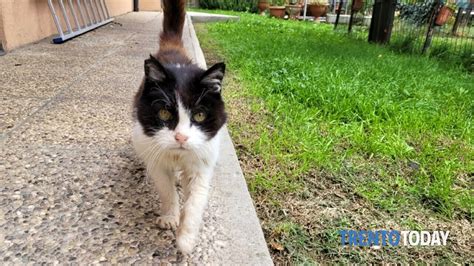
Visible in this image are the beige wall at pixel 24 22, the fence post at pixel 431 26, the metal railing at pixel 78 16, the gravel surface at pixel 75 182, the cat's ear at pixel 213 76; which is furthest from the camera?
the fence post at pixel 431 26

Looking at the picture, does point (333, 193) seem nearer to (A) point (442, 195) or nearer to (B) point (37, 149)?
(A) point (442, 195)

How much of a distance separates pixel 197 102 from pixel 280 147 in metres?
1.34

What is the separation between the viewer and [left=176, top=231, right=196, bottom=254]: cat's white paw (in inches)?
55.7

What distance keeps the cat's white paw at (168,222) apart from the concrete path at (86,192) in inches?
1.1

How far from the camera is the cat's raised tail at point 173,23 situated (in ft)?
8.19

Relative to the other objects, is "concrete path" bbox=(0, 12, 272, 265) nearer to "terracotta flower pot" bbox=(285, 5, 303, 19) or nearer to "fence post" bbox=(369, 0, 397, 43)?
"fence post" bbox=(369, 0, 397, 43)

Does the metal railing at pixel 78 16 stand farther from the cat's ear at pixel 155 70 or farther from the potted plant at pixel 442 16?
the potted plant at pixel 442 16

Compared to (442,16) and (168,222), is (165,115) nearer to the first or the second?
(168,222)

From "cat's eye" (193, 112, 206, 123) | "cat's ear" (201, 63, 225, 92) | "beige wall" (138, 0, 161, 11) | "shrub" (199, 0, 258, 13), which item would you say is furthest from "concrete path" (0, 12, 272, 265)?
"shrub" (199, 0, 258, 13)

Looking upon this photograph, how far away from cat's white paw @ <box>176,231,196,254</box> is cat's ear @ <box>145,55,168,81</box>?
1.93ft

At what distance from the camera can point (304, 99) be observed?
3.64 meters

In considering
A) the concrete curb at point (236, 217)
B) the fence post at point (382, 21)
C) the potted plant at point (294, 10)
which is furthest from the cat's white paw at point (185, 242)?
the potted plant at point (294, 10)

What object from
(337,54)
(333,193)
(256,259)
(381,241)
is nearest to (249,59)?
(337,54)

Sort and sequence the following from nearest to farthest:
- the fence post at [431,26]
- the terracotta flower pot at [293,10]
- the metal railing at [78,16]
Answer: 1. the metal railing at [78,16]
2. the fence post at [431,26]
3. the terracotta flower pot at [293,10]
